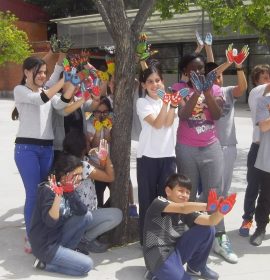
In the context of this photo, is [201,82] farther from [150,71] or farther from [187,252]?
[187,252]

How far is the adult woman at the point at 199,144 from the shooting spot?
3816mm

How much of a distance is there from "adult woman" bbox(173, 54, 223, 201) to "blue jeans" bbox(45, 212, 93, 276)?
931 millimetres

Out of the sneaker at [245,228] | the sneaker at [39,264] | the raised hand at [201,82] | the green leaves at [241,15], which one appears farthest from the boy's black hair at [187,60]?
the green leaves at [241,15]

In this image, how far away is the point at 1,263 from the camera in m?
3.76

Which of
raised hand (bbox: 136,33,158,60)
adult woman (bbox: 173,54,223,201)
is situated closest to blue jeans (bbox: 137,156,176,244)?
adult woman (bbox: 173,54,223,201)

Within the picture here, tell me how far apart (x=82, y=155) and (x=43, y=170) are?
0.37m

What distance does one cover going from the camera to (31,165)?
391 centimetres

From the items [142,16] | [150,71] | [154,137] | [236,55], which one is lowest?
[154,137]

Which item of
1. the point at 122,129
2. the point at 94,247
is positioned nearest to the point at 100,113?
the point at 122,129

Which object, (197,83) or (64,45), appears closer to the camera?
(197,83)

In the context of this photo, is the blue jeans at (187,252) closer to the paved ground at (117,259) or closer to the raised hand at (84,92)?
the paved ground at (117,259)

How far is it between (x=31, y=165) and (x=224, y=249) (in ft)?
5.61

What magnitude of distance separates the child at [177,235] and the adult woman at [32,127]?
1.09 m

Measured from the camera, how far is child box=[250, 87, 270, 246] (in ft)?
13.4
